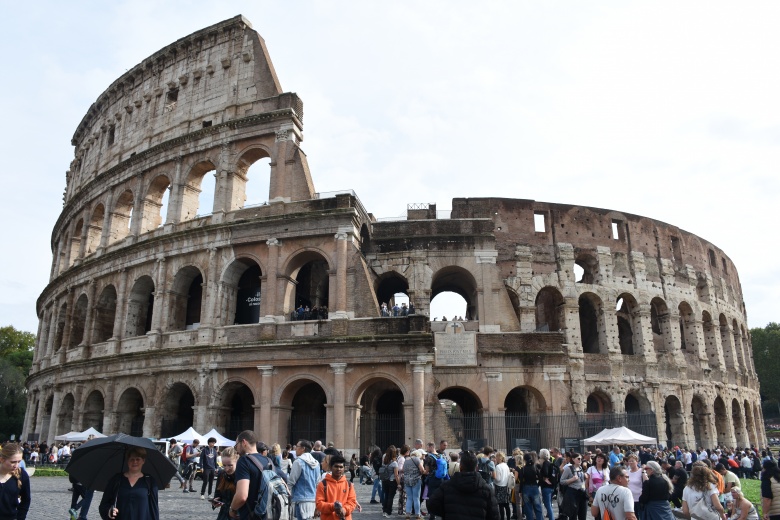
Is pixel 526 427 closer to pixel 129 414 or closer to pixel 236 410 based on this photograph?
pixel 236 410

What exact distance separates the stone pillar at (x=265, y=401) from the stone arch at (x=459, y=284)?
7.12 m

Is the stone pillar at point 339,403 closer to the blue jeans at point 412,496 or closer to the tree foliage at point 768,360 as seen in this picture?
the blue jeans at point 412,496

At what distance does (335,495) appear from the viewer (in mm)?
5801

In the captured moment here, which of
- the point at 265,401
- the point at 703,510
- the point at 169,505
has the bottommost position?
the point at 169,505

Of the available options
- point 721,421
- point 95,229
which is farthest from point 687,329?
point 95,229

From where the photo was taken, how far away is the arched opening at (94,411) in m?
23.9

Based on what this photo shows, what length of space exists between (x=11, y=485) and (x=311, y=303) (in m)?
18.0

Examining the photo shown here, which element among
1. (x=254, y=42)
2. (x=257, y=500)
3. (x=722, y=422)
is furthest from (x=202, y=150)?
(x=722, y=422)

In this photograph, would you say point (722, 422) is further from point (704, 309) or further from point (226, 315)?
point (226, 315)

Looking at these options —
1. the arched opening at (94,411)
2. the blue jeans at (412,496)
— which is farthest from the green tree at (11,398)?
the blue jeans at (412,496)

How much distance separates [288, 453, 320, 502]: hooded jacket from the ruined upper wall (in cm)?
1768

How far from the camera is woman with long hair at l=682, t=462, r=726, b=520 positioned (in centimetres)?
616

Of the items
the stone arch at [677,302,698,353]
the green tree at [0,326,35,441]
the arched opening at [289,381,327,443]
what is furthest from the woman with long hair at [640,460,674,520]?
the green tree at [0,326,35,441]

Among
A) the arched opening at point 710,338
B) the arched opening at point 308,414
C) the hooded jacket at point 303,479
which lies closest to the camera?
the hooded jacket at point 303,479
